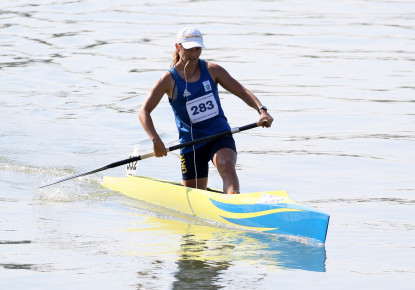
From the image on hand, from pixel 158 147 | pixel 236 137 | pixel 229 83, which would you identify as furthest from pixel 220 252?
pixel 236 137

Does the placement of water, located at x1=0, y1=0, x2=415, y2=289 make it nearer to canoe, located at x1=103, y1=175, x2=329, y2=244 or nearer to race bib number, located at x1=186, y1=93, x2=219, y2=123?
canoe, located at x1=103, y1=175, x2=329, y2=244

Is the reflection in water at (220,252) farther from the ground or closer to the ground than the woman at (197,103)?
closer to the ground

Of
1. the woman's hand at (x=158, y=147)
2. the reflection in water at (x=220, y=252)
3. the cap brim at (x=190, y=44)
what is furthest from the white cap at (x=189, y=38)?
the reflection in water at (x=220, y=252)

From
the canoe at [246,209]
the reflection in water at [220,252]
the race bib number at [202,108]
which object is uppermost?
the race bib number at [202,108]

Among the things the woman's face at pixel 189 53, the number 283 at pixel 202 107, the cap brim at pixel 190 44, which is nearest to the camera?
the cap brim at pixel 190 44

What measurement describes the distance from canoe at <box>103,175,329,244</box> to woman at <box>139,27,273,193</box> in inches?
9.1

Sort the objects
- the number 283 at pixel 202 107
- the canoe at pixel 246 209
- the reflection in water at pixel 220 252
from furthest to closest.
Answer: the number 283 at pixel 202 107 → the canoe at pixel 246 209 → the reflection in water at pixel 220 252

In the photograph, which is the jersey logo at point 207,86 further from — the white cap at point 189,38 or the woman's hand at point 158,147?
the woman's hand at point 158,147

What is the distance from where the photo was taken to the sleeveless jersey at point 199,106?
8.70m

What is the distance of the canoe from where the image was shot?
7.79 metres

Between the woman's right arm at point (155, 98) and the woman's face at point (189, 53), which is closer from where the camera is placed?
the woman's face at point (189, 53)

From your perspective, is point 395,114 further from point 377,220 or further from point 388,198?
point 377,220

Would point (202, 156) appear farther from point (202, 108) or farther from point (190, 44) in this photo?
point (190, 44)

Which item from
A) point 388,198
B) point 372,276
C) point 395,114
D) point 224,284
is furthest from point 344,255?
point 395,114
